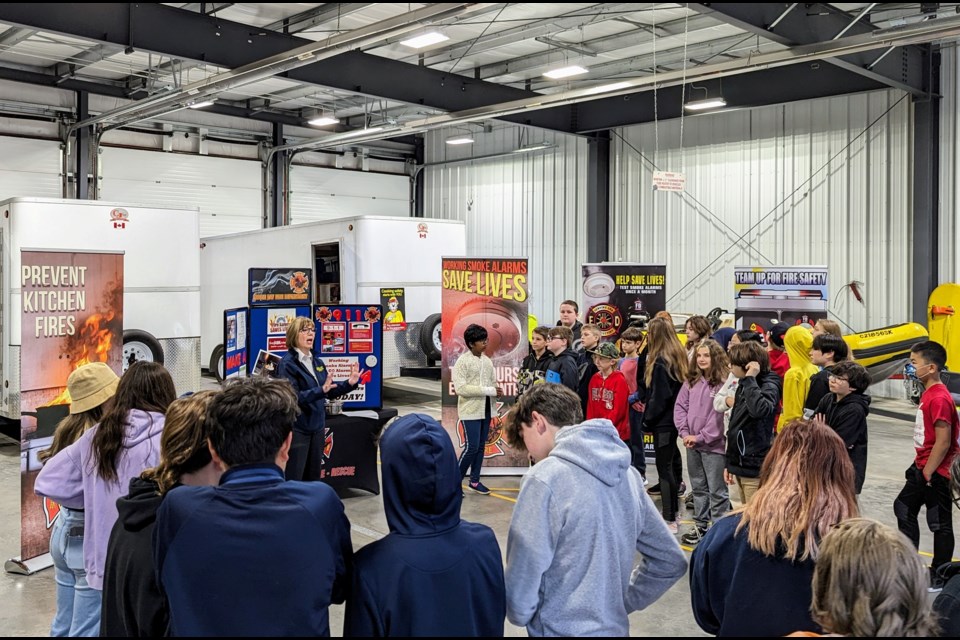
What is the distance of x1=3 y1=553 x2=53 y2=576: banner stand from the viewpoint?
541cm

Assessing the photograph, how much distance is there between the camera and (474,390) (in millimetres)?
7141

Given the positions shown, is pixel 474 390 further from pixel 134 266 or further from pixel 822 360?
pixel 134 266

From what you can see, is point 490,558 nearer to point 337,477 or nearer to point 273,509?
point 273,509

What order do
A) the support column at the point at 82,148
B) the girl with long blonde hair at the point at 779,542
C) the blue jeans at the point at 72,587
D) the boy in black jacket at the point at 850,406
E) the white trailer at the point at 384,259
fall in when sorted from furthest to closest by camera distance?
1. the support column at the point at 82,148
2. the white trailer at the point at 384,259
3. the boy in black jacket at the point at 850,406
4. the blue jeans at the point at 72,587
5. the girl with long blonde hair at the point at 779,542

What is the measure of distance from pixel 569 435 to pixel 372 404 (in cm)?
555

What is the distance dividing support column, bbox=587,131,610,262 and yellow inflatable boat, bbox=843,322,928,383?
625 cm

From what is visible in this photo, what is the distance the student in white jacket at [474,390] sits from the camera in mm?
7168

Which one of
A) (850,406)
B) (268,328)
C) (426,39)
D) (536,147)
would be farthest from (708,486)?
(536,147)

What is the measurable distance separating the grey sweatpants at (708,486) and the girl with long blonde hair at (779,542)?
3055 mm

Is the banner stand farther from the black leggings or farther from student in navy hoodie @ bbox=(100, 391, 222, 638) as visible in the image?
the black leggings

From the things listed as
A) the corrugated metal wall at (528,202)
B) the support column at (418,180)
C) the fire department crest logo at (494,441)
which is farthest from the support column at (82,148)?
the fire department crest logo at (494,441)

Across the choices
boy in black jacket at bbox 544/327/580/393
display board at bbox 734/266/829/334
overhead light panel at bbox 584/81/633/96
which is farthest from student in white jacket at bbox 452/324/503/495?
display board at bbox 734/266/829/334

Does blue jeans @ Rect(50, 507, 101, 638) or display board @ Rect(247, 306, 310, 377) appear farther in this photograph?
display board @ Rect(247, 306, 310, 377)

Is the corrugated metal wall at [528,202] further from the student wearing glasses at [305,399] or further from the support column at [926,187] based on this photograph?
the student wearing glasses at [305,399]
